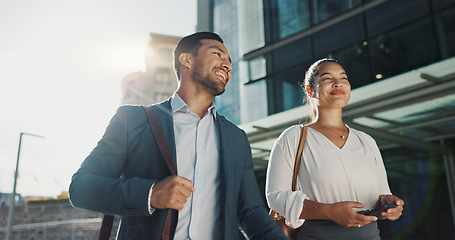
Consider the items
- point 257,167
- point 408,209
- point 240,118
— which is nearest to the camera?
point 408,209

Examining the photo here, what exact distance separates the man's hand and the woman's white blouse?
2.93ft

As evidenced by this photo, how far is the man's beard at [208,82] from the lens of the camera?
6.45 feet

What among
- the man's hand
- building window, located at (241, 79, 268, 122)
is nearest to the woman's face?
the man's hand

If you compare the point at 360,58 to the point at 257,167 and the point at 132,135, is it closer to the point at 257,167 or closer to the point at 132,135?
the point at 257,167

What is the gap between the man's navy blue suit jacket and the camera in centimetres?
148

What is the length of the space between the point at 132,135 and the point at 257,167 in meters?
13.8

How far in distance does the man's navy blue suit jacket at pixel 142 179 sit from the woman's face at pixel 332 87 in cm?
78

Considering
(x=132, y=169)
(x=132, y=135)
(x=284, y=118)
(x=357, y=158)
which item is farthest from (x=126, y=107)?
(x=284, y=118)

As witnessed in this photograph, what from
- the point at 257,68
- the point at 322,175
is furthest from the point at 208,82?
Result: the point at 257,68

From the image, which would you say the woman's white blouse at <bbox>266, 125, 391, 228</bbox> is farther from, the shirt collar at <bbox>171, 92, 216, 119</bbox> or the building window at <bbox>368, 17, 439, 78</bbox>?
the building window at <bbox>368, 17, 439, 78</bbox>

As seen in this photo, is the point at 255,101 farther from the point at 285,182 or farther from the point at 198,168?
the point at 198,168

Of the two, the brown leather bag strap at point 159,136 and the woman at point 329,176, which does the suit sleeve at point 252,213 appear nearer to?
the woman at point 329,176

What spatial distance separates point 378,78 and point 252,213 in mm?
8839

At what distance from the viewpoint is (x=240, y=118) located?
1302 cm
